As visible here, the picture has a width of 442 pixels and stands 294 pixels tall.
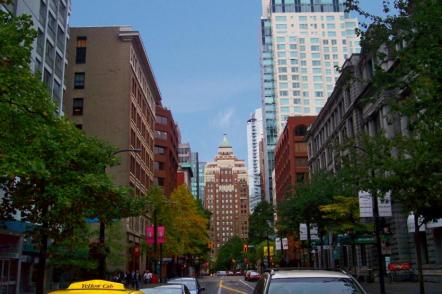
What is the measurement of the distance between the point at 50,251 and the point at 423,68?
1864 cm

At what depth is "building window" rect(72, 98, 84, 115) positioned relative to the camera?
68000 millimetres

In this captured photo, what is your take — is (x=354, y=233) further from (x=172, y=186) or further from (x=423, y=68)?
(x=172, y=186)

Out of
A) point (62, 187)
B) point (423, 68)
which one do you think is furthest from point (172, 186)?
point (423, 68)

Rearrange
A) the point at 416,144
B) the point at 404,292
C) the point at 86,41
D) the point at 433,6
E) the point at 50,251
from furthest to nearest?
the point at 86,41 < the point at 404,292 < the point at 50,251 < the point at 416,144 < the point at 433,6

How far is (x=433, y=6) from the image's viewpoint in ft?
45.8

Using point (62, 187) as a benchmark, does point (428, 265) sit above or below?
below

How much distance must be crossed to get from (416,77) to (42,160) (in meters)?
11.2

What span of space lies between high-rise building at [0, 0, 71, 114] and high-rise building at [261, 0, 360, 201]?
123 m

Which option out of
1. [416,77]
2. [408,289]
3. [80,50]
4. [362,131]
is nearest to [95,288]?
[416,77]

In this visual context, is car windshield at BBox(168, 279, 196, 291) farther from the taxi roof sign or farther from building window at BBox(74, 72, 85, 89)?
building window at BBox(74, 72, 85, 89)

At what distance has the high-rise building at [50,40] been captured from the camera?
4127 cm

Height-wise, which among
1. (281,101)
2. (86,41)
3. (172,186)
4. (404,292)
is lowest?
(404,292)

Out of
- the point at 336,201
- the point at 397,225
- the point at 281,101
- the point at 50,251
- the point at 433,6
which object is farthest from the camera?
the point at 281,101

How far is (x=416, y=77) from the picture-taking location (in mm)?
15070
